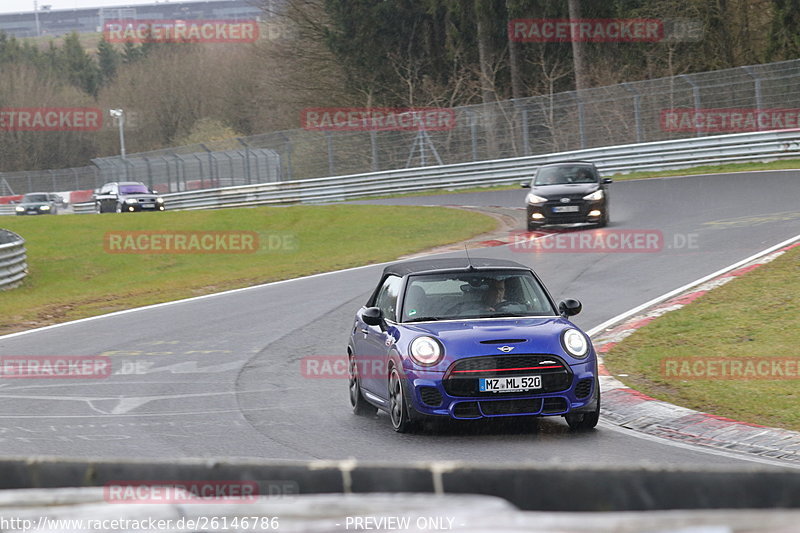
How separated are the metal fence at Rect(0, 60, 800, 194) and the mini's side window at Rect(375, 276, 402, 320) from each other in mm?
27209

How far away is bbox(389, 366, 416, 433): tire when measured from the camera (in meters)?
8.58

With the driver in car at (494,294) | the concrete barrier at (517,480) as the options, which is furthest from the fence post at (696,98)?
the concrete barrier at (517,480)

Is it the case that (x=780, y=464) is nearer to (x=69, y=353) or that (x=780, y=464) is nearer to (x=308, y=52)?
(x=69, y=353)

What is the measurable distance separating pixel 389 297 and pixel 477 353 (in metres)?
1.80

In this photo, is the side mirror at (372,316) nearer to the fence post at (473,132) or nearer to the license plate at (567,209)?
the license plate at (567,209)

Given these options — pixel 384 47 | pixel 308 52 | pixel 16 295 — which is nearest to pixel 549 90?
pixel 384 47

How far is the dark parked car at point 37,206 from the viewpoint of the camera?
55.1 meters

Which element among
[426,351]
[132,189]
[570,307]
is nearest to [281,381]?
[426,351]

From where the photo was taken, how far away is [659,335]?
496 inches

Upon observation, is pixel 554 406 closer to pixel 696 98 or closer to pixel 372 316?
A: pixel 372 316

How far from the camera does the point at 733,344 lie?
11695mm

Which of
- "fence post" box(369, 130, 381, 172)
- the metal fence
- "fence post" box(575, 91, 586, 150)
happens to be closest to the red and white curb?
the metal fence

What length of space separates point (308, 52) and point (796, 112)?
30.5 meters
